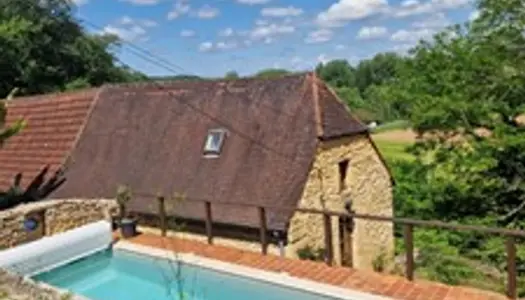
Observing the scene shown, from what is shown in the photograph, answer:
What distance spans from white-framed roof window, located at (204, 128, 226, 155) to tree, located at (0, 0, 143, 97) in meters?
19.3

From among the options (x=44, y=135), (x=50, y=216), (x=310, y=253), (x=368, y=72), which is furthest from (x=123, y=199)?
(x=368, y=72)

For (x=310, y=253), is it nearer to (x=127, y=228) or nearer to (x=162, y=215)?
(x=162, y=215)

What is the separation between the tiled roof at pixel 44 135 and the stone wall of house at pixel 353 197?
8389 mm

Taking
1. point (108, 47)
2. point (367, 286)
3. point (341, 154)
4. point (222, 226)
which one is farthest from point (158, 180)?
point (108, 47)

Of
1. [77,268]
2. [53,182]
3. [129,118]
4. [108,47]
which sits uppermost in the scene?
[108,47]

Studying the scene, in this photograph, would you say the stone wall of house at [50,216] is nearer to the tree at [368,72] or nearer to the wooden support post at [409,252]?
the wooden support post at [409,252]

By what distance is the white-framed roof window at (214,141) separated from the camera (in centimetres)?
1516

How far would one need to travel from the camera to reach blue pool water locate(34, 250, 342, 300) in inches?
396

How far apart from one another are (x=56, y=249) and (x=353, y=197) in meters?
7.56

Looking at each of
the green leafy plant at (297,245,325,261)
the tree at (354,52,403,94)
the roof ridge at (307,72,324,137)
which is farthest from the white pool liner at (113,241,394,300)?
the tree at (354,52,403,94)

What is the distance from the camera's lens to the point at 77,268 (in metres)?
12.4

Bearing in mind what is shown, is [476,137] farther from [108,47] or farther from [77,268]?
[108,47]

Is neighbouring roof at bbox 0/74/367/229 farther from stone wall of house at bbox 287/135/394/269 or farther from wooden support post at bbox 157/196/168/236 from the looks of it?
wooden support post at bbox 157/196/168/236

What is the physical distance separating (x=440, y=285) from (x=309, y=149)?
5246mm
